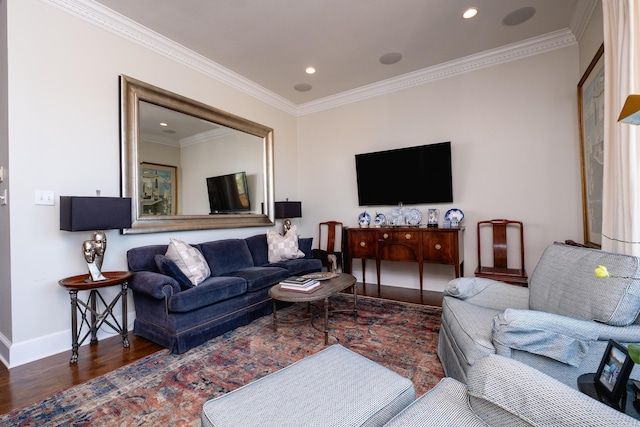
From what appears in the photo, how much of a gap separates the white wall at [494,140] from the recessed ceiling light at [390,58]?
63 centimetres

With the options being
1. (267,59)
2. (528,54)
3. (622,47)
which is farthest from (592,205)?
(267,59)

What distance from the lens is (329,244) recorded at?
4.82 m

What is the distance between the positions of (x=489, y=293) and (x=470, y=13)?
8.85ft

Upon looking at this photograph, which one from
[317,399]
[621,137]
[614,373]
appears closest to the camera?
[614,373]

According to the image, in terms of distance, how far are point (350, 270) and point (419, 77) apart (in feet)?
9.72

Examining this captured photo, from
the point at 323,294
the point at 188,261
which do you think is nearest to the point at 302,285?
the point at 323,294

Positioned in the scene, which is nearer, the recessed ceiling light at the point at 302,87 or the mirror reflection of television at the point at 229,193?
the mirror reflection of television at the point at 229,193

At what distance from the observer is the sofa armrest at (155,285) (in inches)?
93.3

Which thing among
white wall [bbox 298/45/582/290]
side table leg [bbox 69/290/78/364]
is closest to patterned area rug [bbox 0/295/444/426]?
side table leg [bbox 69/290/78/364]

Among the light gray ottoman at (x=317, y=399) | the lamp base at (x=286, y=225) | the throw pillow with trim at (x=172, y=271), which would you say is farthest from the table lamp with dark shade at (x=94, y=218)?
the lamp base at (x=286, y=225)

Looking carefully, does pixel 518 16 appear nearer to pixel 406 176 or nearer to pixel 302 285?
pixel 406 176

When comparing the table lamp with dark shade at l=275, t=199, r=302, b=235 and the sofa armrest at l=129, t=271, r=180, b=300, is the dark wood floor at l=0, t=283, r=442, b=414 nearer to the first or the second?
the sofa armrest at l=129, t=271, r=180, b=300

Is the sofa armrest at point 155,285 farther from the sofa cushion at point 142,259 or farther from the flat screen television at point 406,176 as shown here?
the flat screen television at point 406,176

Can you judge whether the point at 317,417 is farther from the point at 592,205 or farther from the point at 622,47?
the point at 592,205
